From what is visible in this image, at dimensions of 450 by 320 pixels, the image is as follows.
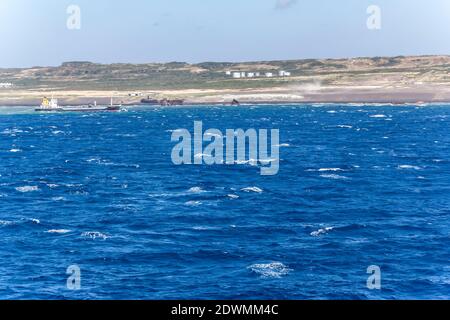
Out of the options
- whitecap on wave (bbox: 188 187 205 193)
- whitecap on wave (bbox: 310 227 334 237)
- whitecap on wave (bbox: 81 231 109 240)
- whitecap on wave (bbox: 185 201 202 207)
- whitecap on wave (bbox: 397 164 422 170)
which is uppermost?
whitecap on wave (bbox: 397 164 422 170)

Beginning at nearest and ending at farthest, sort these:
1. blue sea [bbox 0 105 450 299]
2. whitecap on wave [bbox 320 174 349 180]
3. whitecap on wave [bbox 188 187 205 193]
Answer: blue sea [bbox 0 105 450 299]
whitecap on wave [bbox 188 187 205 193]
whitecap on wave [bbox 320 174 349 180]

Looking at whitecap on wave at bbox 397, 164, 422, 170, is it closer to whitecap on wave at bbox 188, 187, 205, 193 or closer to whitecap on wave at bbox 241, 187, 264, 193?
whitecap on wave at bbox 241, 187, 264, 193

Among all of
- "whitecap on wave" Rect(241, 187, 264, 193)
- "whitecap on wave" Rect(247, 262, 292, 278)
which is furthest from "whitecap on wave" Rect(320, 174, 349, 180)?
"whitecap on wave" Rect(247, 262, 292, 278)

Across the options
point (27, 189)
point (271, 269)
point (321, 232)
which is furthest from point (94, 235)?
point (27, 189)

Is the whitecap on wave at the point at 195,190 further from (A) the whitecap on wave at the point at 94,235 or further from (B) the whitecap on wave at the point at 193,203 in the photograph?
(A) the whitecap on wave at the point at 94,235

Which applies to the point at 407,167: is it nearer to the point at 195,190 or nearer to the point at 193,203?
the point at 195,190

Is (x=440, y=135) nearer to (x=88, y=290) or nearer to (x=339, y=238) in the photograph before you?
(x=339, y=238)

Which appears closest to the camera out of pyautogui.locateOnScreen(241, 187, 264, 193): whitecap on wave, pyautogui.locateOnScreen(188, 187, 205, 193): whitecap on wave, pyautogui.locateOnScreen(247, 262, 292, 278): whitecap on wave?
pyautogui.locateOnScreen(247, 262, 292, 278): whitecap on wave
